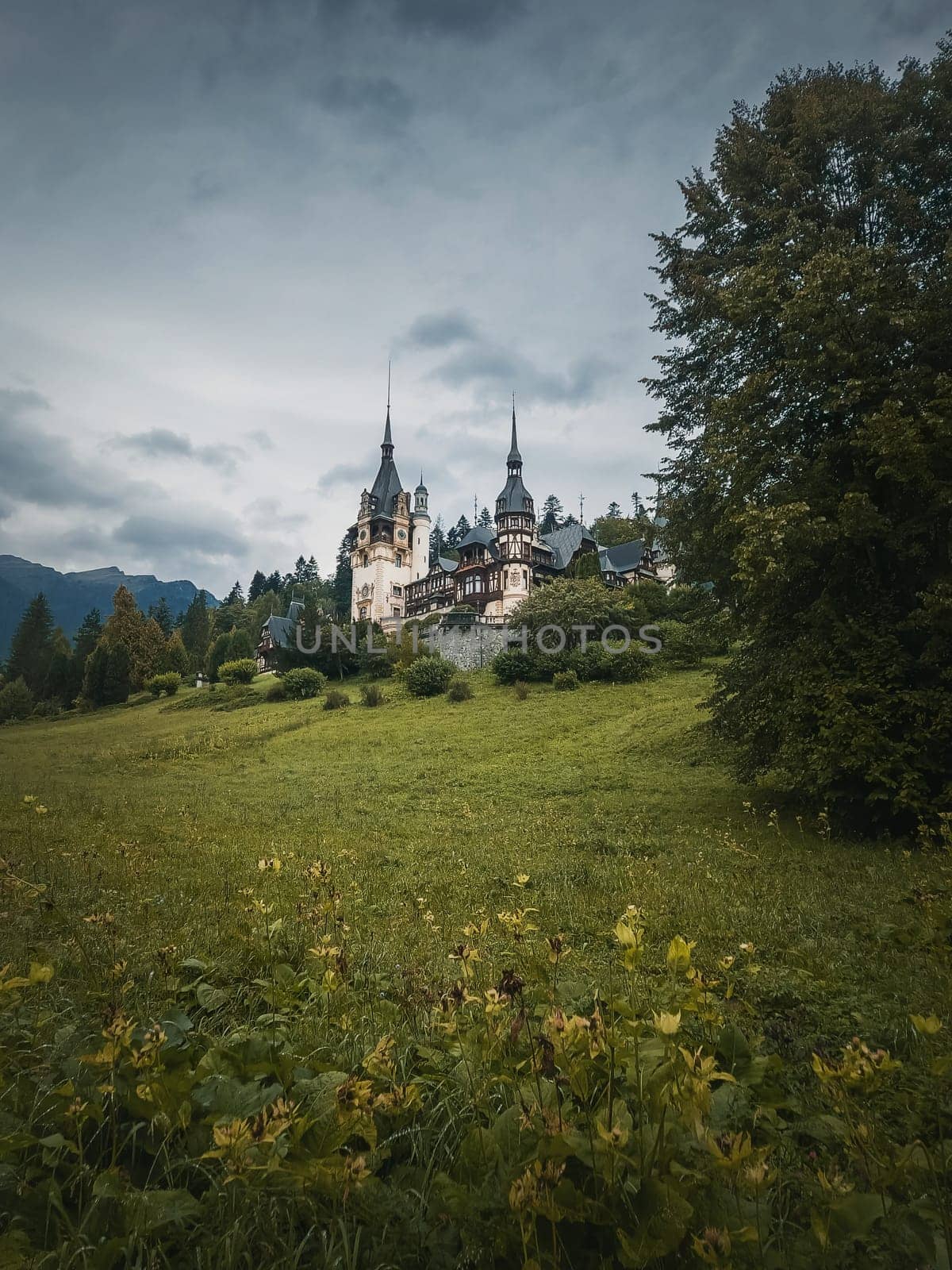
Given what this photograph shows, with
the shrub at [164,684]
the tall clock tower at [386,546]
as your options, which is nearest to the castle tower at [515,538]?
the tall clock tower at [386,546]

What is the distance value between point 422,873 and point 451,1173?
19.4ft

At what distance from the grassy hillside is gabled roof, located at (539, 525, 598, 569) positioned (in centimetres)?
4491

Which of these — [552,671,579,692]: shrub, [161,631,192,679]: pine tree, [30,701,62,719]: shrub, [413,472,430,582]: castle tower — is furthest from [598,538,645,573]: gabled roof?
[30,701,62,719]: shrub

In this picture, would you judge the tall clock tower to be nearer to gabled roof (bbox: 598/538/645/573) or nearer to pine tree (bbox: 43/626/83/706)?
gabled roof (bbox: 598/538/645/573)

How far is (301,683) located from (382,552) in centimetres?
3248

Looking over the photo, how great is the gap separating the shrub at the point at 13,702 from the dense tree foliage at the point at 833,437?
31.8 metres

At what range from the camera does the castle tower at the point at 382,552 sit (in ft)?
226

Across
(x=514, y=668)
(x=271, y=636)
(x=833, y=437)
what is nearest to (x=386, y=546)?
(x=271, y=636)

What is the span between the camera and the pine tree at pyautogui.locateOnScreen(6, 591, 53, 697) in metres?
43.2

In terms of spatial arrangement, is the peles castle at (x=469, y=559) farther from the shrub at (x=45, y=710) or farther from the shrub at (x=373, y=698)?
the shrub at (x=45, y=710)

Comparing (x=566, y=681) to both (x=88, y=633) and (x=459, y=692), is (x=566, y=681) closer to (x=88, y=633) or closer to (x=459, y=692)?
(x=459, y=692)

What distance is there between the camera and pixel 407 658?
41.4 metres

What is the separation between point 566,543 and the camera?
60.2 m

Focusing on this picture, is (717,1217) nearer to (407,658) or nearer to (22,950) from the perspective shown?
(22,950)
